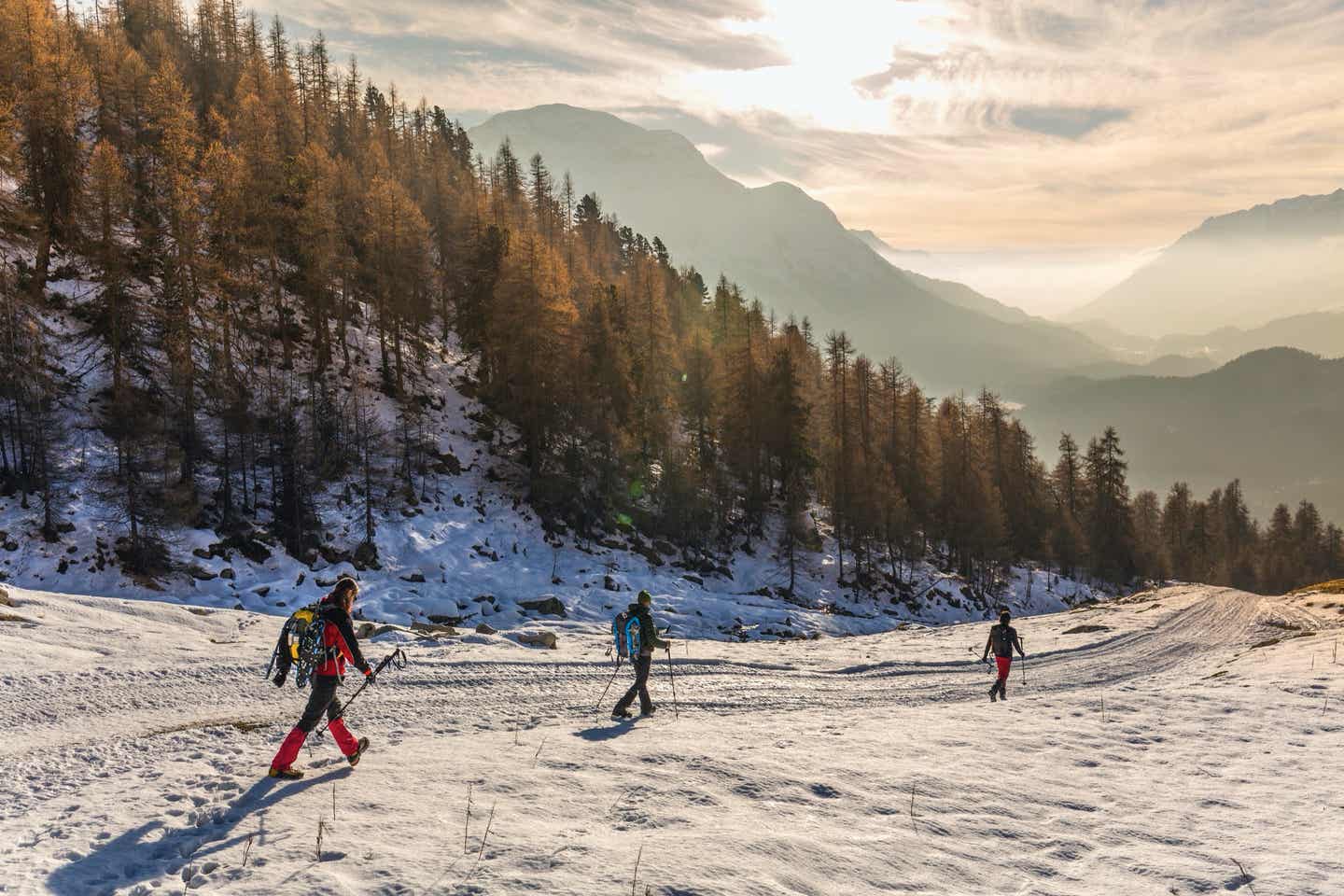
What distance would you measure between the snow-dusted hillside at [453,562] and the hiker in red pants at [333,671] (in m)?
16.4

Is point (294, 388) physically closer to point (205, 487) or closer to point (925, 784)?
point (205, 487)

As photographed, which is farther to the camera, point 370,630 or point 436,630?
point 436,630

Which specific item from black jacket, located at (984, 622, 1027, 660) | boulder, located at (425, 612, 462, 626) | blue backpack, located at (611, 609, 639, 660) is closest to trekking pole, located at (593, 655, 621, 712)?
blue backpack, located at (611, 609, 639, 660)

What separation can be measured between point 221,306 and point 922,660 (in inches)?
1231

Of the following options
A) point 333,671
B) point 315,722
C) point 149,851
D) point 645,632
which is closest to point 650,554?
point 645,632

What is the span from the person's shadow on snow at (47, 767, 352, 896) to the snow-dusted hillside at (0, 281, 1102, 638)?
1797 cm

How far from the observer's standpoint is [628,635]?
1282 cm

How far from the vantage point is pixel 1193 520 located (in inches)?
3725

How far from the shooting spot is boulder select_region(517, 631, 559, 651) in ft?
64.1

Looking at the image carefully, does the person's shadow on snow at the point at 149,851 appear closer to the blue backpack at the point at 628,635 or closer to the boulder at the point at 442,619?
the blue backpack at the point at 628,635

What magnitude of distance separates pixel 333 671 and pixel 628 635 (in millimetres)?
5415

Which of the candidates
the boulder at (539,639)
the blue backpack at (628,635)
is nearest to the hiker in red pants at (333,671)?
the blue backpack at (628,635)

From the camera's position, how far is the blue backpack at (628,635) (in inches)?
502

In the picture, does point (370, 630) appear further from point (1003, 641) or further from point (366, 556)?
point (1003, 641)
